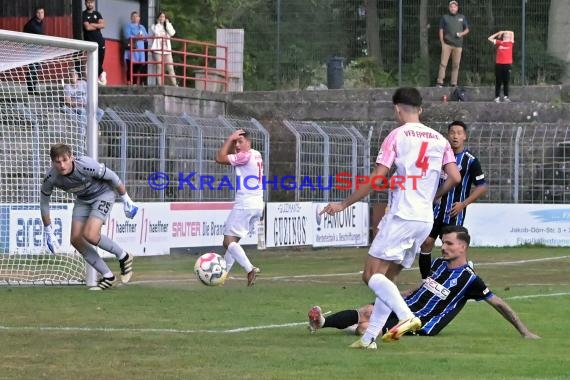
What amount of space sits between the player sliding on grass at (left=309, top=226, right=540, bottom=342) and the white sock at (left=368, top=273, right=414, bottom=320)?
0.81m

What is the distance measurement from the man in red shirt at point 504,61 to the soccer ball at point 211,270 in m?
18.7

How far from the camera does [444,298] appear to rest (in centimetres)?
1150

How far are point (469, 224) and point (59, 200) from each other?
10613mm

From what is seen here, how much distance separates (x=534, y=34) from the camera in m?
36.7

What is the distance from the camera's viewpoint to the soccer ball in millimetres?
16391

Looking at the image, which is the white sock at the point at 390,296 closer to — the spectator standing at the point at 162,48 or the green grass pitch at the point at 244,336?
the green grass pitch at the point at 244,336

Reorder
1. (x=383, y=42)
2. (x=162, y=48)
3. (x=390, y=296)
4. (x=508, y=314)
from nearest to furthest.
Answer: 1. (x=390, y=296)
2. (x=508, y=314)
3. (x=162, y=48)
4. (x=383, y=42)

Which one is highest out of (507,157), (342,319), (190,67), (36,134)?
(190,67)

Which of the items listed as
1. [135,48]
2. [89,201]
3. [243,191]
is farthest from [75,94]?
[135,48]

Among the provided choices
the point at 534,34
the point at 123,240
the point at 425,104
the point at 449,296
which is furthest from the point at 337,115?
the point at 449,296

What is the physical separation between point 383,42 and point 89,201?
22037 mm

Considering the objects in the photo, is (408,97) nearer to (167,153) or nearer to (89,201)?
(89,201)

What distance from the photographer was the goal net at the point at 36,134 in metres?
17.5

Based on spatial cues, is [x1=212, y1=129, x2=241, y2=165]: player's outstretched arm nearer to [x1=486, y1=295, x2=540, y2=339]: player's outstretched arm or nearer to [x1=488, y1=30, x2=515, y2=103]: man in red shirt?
[x1=486, y1=295, x2=540, y2=339]: player's outstretched arm
